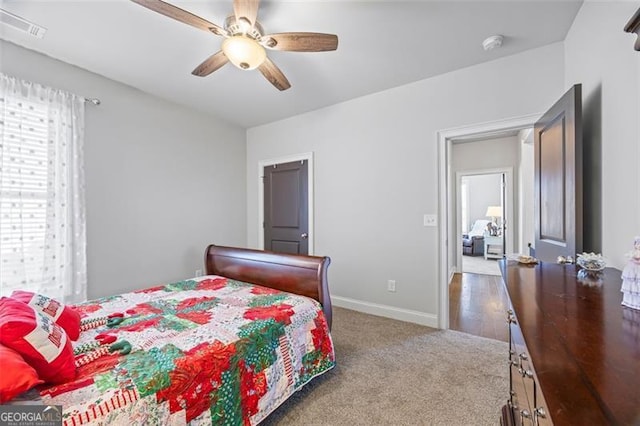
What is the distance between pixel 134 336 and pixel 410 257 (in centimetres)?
258

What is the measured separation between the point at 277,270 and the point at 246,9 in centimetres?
186

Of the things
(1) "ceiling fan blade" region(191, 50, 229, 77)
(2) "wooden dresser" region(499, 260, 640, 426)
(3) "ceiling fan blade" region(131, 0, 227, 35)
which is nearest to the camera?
(2) "wooden dresser" region(499, 260, 640, 426)

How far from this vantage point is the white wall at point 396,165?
2543mm

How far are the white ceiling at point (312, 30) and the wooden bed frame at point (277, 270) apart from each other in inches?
71.4

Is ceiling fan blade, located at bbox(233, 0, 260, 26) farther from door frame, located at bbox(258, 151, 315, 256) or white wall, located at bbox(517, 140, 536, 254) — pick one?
white wall, located at bbox(517, 140, 536, 254)

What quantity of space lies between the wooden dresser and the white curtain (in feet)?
11.1

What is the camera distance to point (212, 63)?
2.13 meters

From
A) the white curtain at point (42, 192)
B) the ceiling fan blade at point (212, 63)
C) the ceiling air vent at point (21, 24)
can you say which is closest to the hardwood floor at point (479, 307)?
the ceiling fan blade at point (212, 63)

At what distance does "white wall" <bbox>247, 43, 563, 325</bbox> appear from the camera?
2.54 m

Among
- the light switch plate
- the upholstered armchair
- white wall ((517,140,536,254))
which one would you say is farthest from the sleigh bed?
the upholstered armchair

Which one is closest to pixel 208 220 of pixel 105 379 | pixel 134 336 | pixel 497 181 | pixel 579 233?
pixel 134 336

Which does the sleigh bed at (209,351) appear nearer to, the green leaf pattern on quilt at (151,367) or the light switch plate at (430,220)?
the green leaf pattern on quilt at (151,367)

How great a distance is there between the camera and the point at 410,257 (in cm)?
306

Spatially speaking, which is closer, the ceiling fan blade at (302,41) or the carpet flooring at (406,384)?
the carpet flooring at (406,384)
